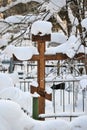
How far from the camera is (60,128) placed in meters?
2.24

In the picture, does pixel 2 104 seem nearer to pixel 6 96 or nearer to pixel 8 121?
pixel 8 121

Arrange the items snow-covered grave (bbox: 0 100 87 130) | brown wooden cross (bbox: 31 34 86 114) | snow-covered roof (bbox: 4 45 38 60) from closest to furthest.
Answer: snow-covered grave (bbox: 0 100 87 130) → snow-covered roof (bbox: 4 45 38 60) → brown wooden cross (bbox: 31 34 86 114)

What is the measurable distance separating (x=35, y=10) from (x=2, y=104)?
1.83 meters

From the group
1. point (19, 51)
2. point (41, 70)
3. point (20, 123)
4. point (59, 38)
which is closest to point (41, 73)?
point (41, 70)

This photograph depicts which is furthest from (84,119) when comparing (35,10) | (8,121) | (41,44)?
(41,44)

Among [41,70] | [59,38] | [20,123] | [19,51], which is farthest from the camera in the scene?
[41,70]

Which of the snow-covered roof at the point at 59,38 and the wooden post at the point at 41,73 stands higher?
the snow-covered roof at the point at 59,38

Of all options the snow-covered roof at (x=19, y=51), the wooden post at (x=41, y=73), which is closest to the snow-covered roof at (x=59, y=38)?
the snow-covered roof at (x=19, y=51)

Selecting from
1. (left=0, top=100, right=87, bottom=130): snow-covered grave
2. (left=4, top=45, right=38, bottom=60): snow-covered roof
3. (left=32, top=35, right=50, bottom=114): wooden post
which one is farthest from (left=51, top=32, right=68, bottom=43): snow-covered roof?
(left=0, top=100, right=87, bottom=130): snow-covered grave

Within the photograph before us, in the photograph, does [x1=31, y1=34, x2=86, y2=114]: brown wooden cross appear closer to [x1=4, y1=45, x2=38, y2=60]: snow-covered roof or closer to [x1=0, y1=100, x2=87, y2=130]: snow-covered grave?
[x1=4, y1=45, x2=38, y2=60]: snow-covered roof

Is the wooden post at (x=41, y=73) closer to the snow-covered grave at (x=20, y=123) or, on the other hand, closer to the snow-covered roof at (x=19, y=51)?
the snow-covered roof at (x=19, y=51)

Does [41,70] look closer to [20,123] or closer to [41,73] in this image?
[41,73]

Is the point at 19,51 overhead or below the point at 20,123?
overhead

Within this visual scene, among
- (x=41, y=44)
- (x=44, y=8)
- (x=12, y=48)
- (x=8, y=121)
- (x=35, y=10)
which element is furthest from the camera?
(x=41, y=44)
